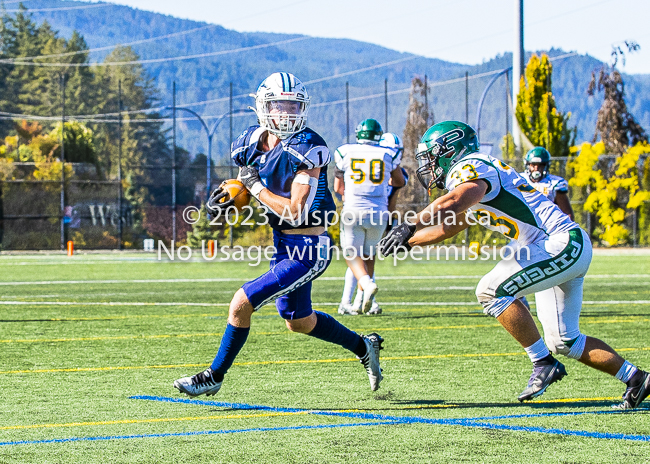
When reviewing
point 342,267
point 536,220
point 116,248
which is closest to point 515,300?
point 536,220

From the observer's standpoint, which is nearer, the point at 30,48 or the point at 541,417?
the point at 541,417

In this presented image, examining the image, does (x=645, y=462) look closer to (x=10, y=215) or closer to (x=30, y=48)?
(x=10, y=215)

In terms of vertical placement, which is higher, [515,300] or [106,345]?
[515,300]

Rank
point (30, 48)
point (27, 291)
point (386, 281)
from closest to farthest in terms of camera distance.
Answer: point (27, 291) → point (386, 281) → point (30, 48)

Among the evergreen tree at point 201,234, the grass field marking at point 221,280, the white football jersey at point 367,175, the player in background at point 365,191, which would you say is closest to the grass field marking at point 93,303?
the player in background at point 365,191

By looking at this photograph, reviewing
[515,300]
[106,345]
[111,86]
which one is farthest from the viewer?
[111,86]

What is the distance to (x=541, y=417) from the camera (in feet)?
15.9

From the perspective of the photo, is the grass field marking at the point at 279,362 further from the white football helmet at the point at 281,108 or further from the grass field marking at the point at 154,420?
the white football helmet at the point at 281,108

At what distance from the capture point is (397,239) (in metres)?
4.68

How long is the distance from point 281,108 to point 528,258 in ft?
5.50

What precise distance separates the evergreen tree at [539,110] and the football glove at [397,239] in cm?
3414

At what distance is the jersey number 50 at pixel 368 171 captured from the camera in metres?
10.3

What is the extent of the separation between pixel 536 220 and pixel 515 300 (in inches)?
18.7

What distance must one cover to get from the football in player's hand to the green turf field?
1.15 meters
